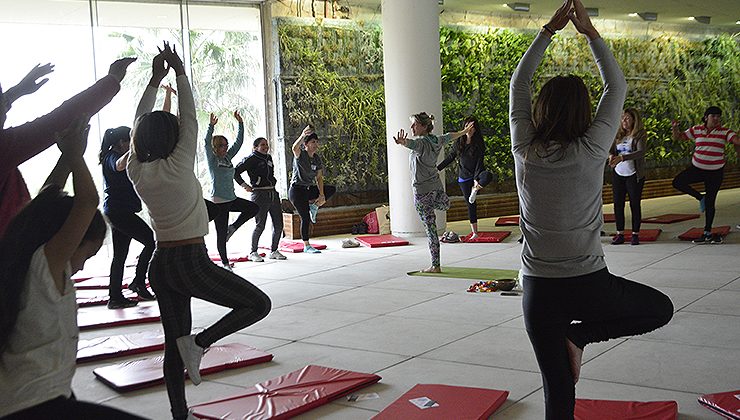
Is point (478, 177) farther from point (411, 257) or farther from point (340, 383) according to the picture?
point (340, 383)

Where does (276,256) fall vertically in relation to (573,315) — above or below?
below

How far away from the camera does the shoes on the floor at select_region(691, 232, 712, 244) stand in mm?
9953

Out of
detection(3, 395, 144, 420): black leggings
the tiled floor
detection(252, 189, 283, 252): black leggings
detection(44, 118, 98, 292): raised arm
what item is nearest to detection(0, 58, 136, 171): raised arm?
detection(44, 118, 98, 292): raised arm

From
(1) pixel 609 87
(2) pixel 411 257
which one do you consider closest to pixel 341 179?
(2) pixel 411 257

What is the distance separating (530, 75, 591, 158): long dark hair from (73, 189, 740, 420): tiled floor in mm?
1508

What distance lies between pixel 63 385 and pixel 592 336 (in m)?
1.98

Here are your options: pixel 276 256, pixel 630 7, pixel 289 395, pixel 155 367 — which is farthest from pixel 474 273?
pixel 630 7

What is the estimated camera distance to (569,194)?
3166 millimetres

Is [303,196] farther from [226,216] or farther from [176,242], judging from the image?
[176,242]

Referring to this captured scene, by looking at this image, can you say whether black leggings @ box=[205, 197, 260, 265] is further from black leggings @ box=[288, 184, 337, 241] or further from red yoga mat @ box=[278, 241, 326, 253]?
red yoga mat @ box=[278, 241, 326, 253]

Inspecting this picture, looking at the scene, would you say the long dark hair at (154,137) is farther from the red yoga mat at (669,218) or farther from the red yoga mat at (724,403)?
the red yoga mat at (669,218)

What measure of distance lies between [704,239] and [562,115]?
7.64 metres

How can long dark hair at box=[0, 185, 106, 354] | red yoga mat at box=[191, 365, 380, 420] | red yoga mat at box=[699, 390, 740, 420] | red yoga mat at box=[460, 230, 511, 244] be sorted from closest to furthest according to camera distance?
long dark hair at box=[0, 185, 106, 354], red yoga mat at box=[699, 390, 740, 420], red yoga mat at box=[191, 365, 380, 420], red yoga mat at box=[460, 230, 511, 244]

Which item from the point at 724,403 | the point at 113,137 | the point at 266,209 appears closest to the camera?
the point at 724,403
